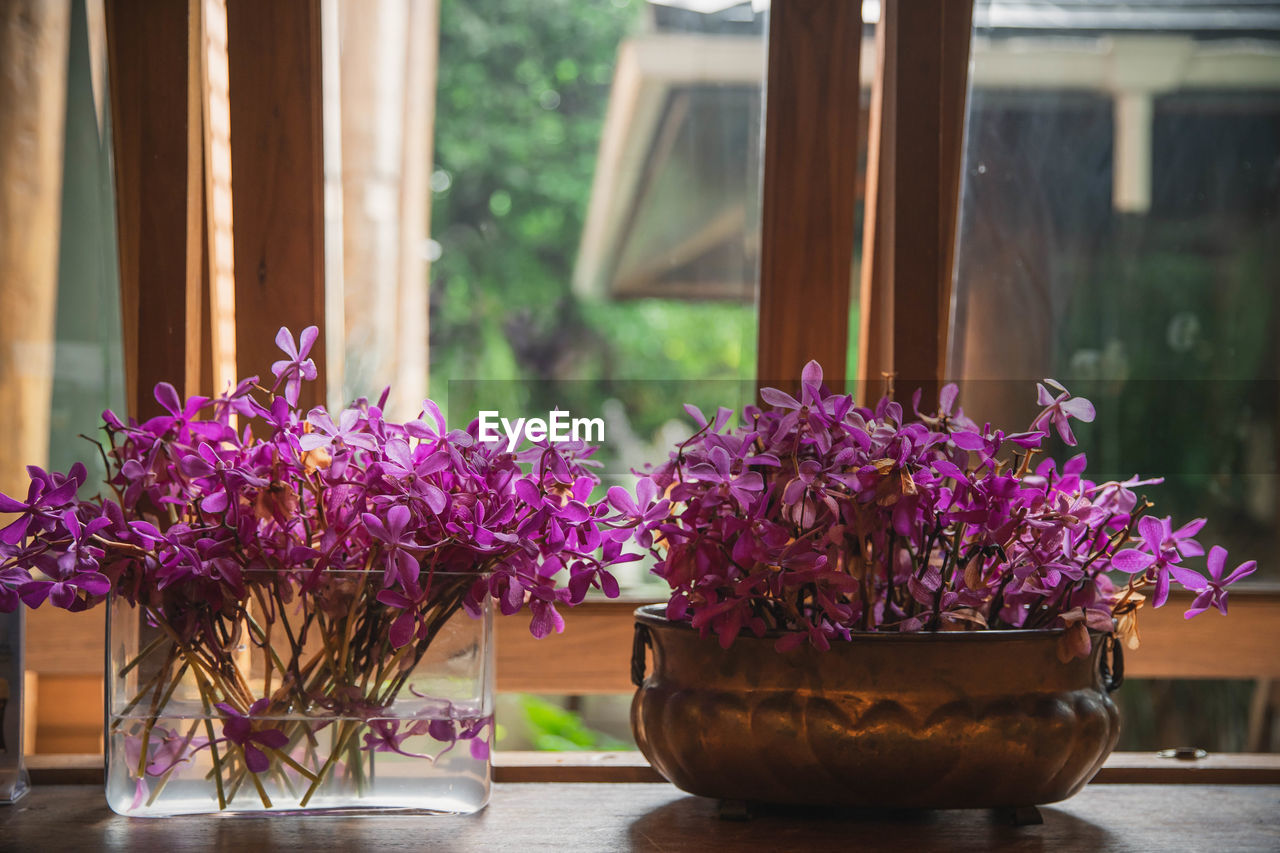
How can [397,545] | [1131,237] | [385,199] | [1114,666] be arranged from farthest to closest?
[385,199] < [1131,237] < [1114,666] < [397,545]

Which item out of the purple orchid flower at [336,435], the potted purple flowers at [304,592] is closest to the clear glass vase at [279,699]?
the potted purple flowers at [304,592]

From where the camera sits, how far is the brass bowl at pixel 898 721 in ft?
2.81

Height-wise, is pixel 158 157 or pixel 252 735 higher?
pixel 158 157

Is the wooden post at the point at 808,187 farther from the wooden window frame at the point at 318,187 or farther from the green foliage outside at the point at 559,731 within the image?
the green foliage outside at the point at 559,731

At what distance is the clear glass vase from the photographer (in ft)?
2.91

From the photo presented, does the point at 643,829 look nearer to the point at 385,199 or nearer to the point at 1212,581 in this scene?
the point at 1212,581

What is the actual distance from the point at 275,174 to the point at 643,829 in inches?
32.4

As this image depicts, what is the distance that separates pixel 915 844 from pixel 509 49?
5.81ft

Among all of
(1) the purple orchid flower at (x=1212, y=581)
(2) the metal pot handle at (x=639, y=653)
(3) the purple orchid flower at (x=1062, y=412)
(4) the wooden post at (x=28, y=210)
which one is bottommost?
(2) the metal pot handle at (x=639, y=653)

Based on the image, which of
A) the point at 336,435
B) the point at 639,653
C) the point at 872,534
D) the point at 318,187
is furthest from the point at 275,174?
the point at 872,534

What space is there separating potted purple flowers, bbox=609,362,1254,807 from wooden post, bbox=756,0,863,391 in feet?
1.21

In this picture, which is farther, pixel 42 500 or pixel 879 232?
pixel 879 232

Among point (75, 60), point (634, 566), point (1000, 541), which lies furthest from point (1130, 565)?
point (75, 60)

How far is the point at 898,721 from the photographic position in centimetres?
86
